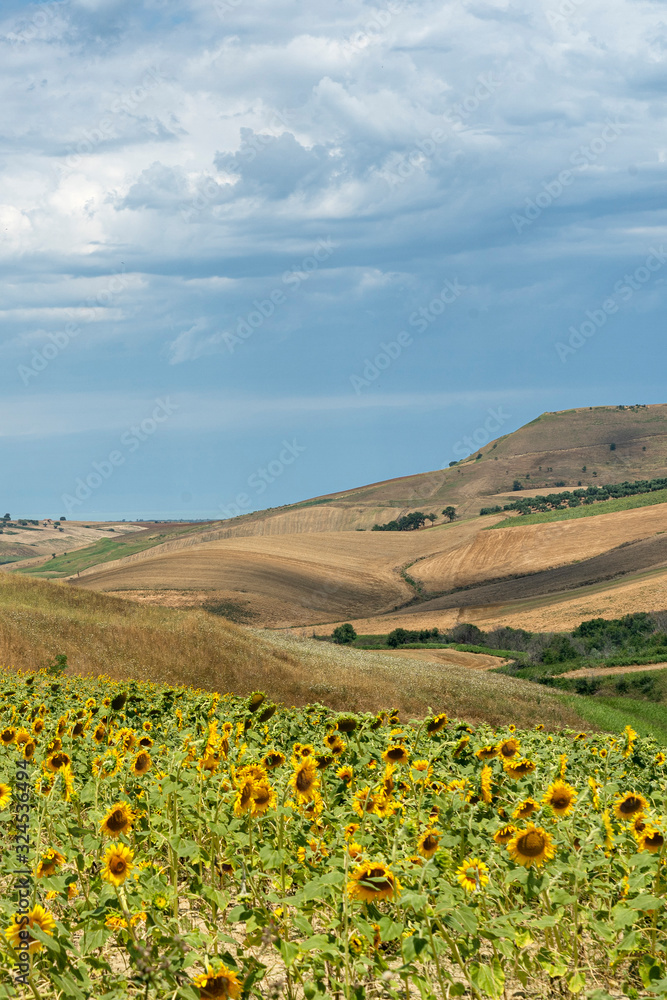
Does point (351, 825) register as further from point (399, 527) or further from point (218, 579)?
point (399, 527)

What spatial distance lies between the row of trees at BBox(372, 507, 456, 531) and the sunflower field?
412 feet

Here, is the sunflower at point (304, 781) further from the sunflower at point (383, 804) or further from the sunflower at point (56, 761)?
the sunflower at point (56, 761)

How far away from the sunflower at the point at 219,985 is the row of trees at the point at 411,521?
5046 inches

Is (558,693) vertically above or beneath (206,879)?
beneath

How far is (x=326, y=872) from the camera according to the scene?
4266 mm

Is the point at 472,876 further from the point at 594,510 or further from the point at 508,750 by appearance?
the point at 594,510

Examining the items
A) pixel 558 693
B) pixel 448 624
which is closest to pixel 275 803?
pixel 558 693

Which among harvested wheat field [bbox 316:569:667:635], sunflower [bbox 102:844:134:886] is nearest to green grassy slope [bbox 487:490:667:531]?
harvested wheat field [bbox 316:569:667:635]

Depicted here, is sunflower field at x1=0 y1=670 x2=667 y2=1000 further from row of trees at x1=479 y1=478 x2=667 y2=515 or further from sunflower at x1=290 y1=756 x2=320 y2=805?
row of trees at x1=479 y1=478 x2=667 y2=515

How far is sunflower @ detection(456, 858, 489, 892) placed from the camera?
362 cm

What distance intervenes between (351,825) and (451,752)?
6.08 ft

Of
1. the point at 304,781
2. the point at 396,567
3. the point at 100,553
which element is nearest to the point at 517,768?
the point at 304,781

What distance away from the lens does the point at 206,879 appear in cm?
507

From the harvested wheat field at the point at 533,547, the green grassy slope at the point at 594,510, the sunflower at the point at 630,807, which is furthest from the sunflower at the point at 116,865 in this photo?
the green grassy slope at the point at 594,510
